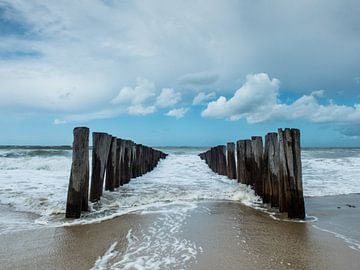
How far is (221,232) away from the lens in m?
4.40

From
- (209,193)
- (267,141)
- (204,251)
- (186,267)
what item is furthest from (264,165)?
(186,267)

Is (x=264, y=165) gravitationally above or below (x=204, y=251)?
above

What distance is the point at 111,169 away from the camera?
8500 millimetres

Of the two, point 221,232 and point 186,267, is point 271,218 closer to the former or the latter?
point 221,232

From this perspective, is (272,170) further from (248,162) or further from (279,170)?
(248,162)

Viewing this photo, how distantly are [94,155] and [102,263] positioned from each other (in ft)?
12.5

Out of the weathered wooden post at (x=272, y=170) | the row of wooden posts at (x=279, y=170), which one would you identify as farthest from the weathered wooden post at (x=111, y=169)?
the weathered wooden post at (x=272, y=170)

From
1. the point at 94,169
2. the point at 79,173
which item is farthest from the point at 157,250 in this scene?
the point at 94,169

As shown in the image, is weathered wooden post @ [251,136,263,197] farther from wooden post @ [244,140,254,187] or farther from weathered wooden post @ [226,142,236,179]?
weathered wooden post @ [226,142,236,179]

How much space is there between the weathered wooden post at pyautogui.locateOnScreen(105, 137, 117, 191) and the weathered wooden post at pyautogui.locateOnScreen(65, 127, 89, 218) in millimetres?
2618

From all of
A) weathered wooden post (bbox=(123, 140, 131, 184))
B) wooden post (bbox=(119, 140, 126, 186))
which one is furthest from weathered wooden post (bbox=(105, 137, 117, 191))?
weathered wooden post (bbox=(123, 140, 131, 184))

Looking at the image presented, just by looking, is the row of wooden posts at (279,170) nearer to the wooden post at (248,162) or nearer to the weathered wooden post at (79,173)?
the wooden post at (248,162)

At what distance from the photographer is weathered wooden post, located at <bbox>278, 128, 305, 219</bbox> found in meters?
5.43

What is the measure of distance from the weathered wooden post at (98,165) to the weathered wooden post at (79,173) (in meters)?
0.89
